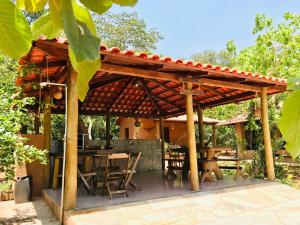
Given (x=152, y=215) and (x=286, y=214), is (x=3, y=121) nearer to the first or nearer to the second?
(x=152, y=215)

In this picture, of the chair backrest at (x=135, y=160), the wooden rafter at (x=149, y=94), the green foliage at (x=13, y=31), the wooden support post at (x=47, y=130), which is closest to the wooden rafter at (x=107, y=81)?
the wooden rafter at (x=149, y=94)

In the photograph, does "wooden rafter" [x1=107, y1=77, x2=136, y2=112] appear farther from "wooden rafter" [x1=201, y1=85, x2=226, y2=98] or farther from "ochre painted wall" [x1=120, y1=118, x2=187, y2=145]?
"ochre painted wall" [x1=120, y1=118, x2=187, y2=145]

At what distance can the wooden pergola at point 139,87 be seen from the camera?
4723 mm

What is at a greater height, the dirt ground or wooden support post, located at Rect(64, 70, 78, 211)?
wooden support post, located at Rect(64, 70, 78, 211)

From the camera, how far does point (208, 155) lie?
25.0 ft

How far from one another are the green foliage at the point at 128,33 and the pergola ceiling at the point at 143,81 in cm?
1216

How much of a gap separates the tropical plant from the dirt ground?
16.5 ft

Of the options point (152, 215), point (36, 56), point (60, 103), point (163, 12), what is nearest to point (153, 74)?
point (36, 56)

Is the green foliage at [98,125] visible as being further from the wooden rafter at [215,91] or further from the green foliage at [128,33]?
the wooden rafter at [215,91]

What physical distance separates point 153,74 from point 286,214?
11.6ft

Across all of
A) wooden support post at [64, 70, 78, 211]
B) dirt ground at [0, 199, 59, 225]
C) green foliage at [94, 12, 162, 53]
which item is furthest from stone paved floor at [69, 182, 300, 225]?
green foliage at [94, 12, 162, 53]

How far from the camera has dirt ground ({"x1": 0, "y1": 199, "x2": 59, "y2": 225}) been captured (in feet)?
16.8

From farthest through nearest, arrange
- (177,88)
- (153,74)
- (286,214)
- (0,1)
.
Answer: (177,88) → (153,74) → (286,214) → (0,1)

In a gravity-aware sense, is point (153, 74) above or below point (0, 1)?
above
